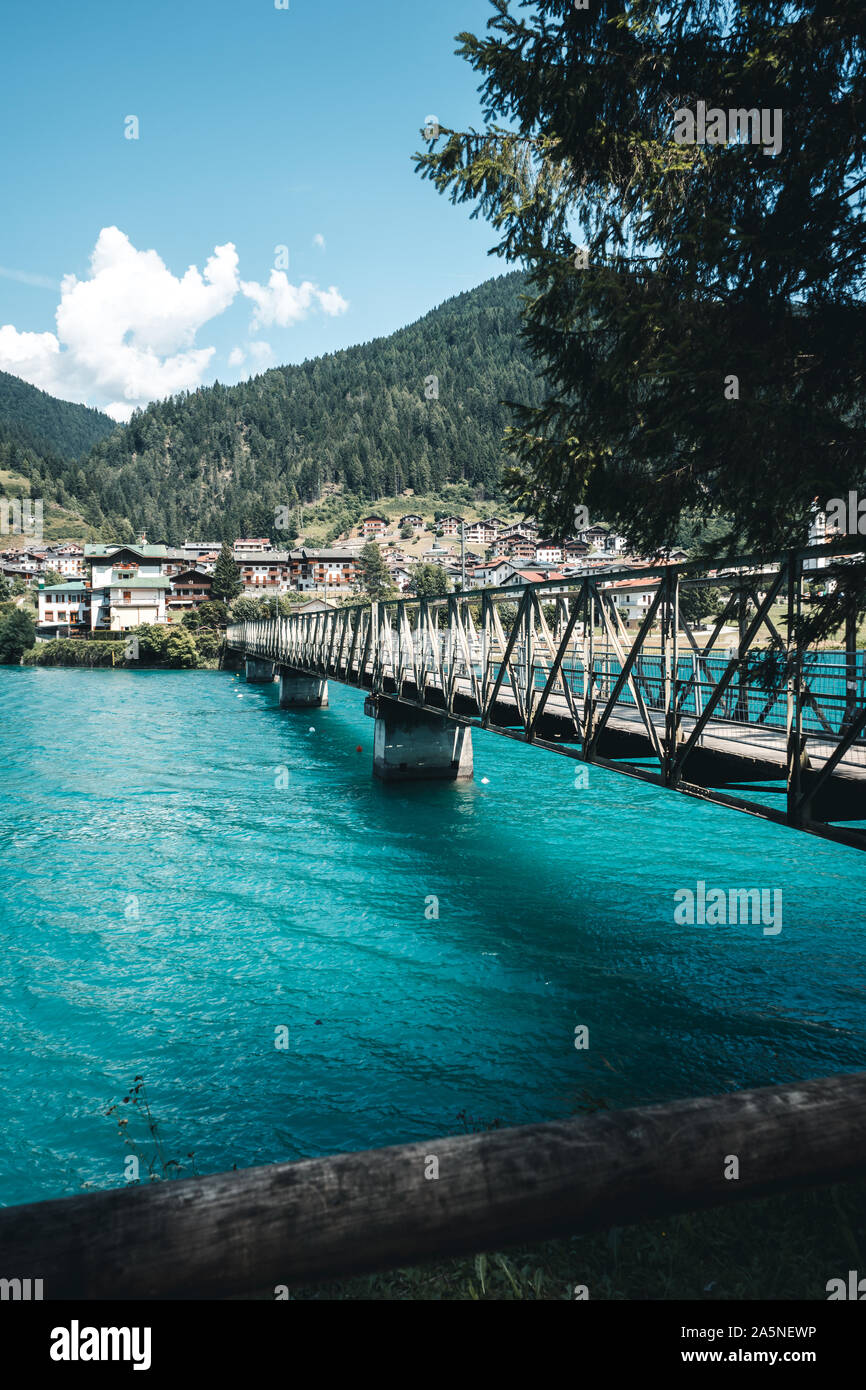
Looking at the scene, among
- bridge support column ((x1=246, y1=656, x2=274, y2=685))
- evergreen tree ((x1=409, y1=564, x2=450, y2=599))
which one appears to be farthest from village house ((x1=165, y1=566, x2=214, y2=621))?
bridge support column ((x1=246, y1=656, x2=274, y2=685))

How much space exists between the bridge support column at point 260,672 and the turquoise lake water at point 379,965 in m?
45.5

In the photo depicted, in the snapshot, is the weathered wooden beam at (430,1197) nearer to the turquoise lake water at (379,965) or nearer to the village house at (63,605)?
the turquoise lake water at (379,965)

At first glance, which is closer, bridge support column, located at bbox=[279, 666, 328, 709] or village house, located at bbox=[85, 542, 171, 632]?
bridge support column, located at bbox=[279, 666, 328, 709]

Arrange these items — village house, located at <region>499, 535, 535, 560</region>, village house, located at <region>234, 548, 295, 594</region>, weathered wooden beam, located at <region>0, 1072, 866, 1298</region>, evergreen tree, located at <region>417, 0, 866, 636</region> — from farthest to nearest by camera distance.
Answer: village house, located at <region>499, 535, 535, 560</region>, village house, located at <region>234, 548, 295, 594</region>, evergreen tree, located at <region>417, 0, 866, 636</region>, weathered wooden beam, located at <region>0, 1072, 866, 1298</region>

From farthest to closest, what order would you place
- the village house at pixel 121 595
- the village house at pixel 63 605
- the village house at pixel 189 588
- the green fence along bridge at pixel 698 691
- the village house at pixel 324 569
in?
the village house at pixel 324 569, the village house at pixel 189 588, the village house at pixel 63 605, the village house at pixel 121 595, the green fence along bridge at pixel 698 691

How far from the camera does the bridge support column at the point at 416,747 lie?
31375 mm

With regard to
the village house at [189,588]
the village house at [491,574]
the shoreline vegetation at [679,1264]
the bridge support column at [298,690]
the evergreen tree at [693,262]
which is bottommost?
the shoreline vegetation at [679,1264]

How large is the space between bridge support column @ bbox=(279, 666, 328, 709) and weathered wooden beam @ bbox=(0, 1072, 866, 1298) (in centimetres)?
5376

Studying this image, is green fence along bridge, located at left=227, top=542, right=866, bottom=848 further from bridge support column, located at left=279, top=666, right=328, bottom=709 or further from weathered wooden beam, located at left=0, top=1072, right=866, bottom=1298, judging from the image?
bridge support column, located at left=279, top=666, right=328, bottom=709

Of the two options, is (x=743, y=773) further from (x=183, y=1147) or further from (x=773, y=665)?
(x=183, y=1147)

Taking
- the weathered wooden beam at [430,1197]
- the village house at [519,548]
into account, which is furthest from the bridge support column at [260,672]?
the village house at [519,548]

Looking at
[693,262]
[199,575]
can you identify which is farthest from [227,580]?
[693,262]

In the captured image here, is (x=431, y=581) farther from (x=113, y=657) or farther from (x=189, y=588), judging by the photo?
(x=113, y=657)

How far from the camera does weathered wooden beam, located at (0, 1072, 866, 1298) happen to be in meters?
2.61
